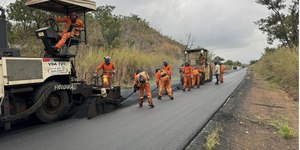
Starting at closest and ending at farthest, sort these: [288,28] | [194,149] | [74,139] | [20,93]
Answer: [194,149] < [74,139] < [20,93] < [288,28]

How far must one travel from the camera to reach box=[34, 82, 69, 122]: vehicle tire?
22.9 feet

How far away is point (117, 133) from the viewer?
6293mm

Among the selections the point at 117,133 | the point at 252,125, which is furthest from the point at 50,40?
the point at 252,125

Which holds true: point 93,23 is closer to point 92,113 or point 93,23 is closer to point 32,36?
point 32,36

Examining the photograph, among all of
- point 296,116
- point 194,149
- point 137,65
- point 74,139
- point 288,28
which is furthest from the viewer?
point 288,28

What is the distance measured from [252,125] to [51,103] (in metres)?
4.51

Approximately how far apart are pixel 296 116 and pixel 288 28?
21991mm

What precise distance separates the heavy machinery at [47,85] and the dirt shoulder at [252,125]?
9.94 ft

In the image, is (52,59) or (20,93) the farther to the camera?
(52,59)

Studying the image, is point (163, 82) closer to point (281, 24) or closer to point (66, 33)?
point (66, 33)

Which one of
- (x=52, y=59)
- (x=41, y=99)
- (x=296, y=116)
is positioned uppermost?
(x=52, y=59)

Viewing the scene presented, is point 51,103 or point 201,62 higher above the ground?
point 201,62

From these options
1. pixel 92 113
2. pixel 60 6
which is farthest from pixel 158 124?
pixel 60 6

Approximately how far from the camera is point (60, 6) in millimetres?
8258
